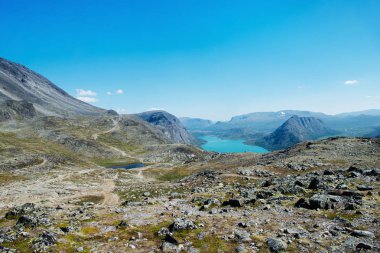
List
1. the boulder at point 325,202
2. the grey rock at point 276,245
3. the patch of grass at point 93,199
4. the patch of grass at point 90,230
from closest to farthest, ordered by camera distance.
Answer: the grey rock at point 276,245 → the patch of grass at point 90,230 → the boulder at point 325,202 → the patch of grass at point 93,199

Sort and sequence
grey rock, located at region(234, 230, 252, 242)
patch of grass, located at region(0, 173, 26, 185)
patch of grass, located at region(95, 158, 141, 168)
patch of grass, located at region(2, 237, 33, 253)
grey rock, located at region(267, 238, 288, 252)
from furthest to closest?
patch of grass, located at region(95, 158, 141, 168), patch of grass, located at region(0, 173, 26, 185), grey rock, located at region(234, 230, 252, 242), patch of grass, located at region(2, 237, 33, 253), grey rock, located at region(267, 238, 288, 252)

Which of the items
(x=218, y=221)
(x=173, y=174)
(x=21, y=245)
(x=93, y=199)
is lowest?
(x=173, y=174)

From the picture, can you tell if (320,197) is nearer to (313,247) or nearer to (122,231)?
(313,247)

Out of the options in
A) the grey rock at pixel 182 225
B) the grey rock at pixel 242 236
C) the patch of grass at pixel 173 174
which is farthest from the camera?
the patch of grass at pixel 173 174

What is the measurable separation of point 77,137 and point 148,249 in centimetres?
17341

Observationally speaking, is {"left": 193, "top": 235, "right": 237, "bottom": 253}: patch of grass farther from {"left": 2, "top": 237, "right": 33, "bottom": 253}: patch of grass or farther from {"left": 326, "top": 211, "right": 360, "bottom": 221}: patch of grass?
{"left": 2, "top": 237, "right": 33, "bottom": 253}: patch of grass

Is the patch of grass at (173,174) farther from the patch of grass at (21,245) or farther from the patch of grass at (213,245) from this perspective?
the patch of grass at (21,245)

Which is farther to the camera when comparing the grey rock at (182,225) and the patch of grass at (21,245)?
the grey rock at (182,225)

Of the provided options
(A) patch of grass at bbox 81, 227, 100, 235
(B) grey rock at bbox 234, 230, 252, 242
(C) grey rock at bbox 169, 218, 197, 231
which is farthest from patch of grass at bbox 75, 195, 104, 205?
(B) grey rock at bbox 234, 230, 252, 242

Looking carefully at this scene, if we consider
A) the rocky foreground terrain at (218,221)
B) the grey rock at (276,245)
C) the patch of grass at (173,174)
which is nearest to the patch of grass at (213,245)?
the rocky foreground terrain at (218,221)

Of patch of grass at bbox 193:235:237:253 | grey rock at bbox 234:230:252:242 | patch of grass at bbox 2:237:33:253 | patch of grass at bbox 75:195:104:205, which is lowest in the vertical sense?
patch of grass at bbox 75:195:104:205

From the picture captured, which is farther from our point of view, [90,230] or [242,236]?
[90,230]

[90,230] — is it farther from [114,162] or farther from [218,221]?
[114,162]

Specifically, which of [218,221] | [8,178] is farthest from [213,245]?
[8,178]
